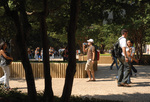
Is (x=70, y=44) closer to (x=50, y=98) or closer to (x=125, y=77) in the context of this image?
(x=50, y=98)

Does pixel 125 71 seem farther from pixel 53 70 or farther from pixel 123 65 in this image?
pixel 53 70

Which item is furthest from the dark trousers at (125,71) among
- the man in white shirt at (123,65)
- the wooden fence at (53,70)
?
the wooden fence at (53,70)

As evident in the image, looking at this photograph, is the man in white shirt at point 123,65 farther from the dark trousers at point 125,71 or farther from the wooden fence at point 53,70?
the wooden fence at point 53,70

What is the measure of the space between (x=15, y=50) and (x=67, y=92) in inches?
525

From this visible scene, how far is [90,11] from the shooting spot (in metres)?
9.16

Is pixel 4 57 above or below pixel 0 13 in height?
below

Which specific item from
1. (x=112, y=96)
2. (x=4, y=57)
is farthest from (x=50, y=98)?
(x=4, y=57)

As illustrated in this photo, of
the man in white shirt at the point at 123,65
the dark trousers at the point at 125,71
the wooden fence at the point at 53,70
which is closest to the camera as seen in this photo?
the man in white shirt at the point at 123,65

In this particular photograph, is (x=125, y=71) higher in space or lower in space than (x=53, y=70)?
higher

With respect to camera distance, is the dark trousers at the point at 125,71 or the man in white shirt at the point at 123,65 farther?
the dark trousers at the point at 125,71

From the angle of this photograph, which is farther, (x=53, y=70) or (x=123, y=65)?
(x=53, y=70)

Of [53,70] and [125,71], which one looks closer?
[125,71]

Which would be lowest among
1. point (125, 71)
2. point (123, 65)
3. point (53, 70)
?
point (53, 70)

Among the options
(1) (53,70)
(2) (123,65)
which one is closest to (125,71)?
(2) (123,65)
